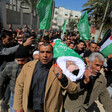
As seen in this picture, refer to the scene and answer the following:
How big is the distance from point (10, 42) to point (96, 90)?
2140mm

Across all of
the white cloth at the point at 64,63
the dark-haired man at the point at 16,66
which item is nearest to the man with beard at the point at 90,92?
the white cloth at the point at 64,63

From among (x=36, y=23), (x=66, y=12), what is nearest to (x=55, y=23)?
(x=66, y=12)

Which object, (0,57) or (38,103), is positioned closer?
(38,103)

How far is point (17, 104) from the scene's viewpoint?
165 cm

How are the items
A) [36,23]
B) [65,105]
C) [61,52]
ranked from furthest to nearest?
[36,23]
[61,52]
[65,105]

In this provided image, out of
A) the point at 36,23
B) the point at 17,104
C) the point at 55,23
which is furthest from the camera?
the point at 55,23

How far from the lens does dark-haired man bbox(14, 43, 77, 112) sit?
1.56m

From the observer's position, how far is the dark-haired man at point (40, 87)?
156 centimetres

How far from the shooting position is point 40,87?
63.7 inches

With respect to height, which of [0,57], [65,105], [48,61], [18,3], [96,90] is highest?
[18,3]

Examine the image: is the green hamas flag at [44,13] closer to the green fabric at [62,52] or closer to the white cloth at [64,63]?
the green fabric at [62,52]

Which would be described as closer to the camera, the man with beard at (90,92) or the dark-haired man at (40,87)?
the dark-haired man at (40,87)

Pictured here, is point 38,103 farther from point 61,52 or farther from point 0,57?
point 0,57

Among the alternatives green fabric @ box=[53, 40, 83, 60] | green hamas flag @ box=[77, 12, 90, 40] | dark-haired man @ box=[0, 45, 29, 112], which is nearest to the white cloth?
green fabric @ box=[53, 40, 83, 60]
